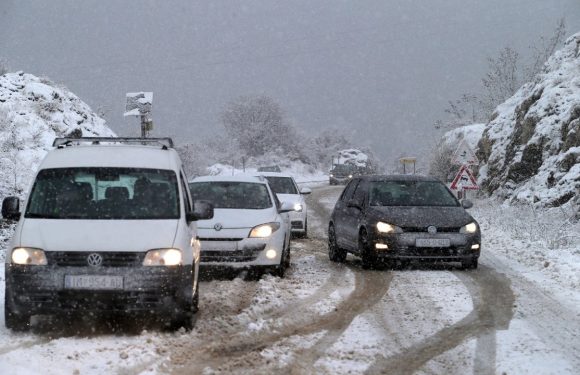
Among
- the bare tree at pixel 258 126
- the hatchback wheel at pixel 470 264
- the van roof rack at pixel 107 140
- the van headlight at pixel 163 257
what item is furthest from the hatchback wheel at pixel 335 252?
the bare tree at pixel 258 126

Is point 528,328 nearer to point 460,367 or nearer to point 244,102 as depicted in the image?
point 460,367

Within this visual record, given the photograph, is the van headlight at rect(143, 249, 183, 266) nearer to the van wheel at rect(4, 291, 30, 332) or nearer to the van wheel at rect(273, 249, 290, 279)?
the van wheel at rect(4, 291, 30, 332)

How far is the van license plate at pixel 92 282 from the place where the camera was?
6844mm

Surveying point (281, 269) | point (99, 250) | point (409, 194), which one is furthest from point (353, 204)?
point (99, 250)

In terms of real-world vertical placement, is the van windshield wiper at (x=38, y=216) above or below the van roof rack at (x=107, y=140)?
below

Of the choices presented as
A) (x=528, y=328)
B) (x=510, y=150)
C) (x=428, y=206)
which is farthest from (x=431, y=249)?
(x=510, y=150)

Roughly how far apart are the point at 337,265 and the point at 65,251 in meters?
7.03

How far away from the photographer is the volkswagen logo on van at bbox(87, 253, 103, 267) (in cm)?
687

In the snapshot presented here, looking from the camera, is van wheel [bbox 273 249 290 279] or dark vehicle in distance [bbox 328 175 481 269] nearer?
van wheel [bbox 273 249 290 279]

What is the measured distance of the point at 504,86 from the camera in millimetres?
51000


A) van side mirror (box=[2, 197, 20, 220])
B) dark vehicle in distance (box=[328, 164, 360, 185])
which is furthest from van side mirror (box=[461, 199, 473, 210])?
dark vehicle in distance (box=[328, 164, 360, 185])

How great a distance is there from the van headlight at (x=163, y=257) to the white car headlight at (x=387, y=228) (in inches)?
218

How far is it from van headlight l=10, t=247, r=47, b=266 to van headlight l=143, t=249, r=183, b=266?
0.94m

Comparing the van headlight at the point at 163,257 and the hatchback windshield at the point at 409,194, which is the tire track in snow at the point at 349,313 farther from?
the hatchback windshield at the point at 409,194
